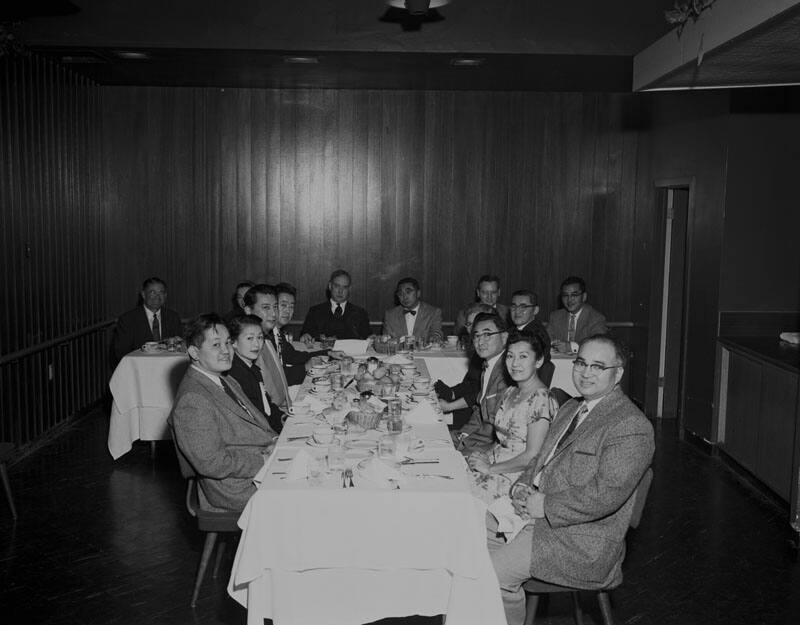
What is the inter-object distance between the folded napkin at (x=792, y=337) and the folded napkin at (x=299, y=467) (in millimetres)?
4800

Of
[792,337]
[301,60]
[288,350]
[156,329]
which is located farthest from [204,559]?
[301,60]

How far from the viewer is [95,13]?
742 centimetres

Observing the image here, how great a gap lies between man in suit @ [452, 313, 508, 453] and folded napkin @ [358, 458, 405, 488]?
1605mm

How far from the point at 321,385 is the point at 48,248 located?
383 centimetres

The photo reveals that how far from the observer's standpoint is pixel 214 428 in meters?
4.18

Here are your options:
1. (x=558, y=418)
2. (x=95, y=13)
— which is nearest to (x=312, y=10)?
(x=95, y=13)

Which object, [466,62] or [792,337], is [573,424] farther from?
[466,62]

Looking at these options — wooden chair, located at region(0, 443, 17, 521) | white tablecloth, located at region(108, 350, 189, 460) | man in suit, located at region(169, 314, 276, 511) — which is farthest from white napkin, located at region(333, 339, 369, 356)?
man in suit, located at region(169, 314, 276, 511)

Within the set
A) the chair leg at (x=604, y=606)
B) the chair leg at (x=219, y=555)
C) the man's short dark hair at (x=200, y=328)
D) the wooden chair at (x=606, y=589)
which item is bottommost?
the chair leg at (x=219, y=555)

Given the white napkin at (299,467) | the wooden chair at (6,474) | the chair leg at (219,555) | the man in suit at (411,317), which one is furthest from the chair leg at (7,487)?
the man in suit at (411,317)

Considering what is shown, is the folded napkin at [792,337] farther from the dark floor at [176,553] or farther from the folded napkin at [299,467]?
the folded napkin at [299,467]

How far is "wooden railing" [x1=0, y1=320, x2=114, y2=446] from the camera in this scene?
7.16m

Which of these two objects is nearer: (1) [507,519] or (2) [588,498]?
(2) [588,498]

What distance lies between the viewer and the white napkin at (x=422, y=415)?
4.68 m
